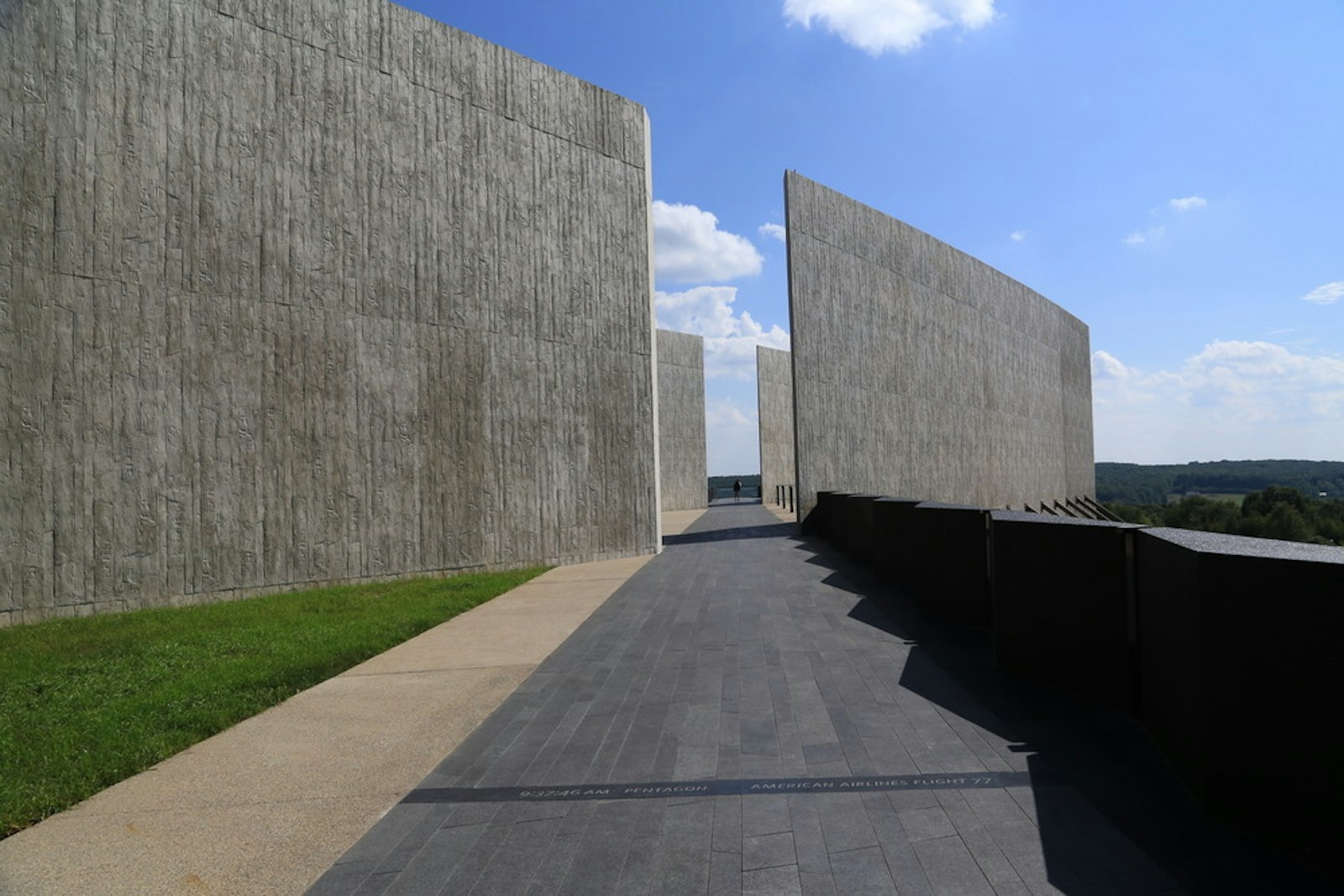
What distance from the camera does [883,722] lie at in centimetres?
488

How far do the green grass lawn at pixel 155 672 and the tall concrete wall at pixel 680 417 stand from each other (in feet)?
76.7

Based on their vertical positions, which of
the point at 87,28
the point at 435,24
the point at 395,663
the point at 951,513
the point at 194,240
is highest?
the point at 435,24

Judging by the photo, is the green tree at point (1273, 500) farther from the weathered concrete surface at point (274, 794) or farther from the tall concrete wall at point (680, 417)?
the weathered concrete surface at point (274, 794)

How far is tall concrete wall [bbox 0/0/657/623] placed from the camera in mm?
9773

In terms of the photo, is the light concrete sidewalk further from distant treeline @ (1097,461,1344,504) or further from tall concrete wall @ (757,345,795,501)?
distant treeline @ (1097,461,1344,504)

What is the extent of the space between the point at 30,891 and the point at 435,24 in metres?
13.4

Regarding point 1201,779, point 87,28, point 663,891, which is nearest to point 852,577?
point 1201,779

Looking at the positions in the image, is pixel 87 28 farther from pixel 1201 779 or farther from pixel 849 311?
pixel 849 311

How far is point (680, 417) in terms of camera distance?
35.1 metres

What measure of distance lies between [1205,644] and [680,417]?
104ft

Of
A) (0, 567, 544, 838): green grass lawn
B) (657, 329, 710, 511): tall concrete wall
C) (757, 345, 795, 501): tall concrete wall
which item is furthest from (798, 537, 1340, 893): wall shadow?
(757, 345, 795, 501): tall concrete wall

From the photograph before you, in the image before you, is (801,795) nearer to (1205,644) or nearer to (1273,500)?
(1205,644)

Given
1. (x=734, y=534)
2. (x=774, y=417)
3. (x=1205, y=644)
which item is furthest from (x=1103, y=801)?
(x=774, y=417)

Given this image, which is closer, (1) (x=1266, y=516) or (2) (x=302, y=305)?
(2) (x=302, y=305)
